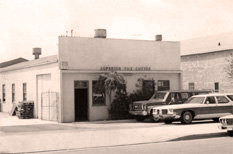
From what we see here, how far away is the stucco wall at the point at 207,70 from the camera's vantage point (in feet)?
120

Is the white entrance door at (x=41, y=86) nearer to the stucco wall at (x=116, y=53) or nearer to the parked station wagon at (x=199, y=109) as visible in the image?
the stucco wall at (x=116, y=53)

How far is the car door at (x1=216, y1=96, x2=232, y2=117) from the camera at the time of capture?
21464 mm

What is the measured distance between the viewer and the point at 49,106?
25922mm

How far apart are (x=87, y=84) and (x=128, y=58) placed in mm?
3494

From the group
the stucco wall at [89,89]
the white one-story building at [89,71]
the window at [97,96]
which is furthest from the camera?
the window at [97,96]

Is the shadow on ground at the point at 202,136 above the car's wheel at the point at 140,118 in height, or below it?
below

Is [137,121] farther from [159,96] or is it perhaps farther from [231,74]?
[231,74]

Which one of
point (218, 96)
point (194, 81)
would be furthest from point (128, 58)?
point (194, 81)

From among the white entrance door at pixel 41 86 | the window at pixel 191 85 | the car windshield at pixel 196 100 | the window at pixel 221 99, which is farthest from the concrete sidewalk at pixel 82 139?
the window at pixel 191 85

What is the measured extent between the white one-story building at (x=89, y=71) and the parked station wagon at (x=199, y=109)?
204 inches

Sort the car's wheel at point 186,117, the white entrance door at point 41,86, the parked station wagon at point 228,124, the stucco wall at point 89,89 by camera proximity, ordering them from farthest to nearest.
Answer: the white entrance door at point 41,86 → the stucco wall at point 89,89 → the car's wheel at point 186,117 → the parked station wagon at point 228,124

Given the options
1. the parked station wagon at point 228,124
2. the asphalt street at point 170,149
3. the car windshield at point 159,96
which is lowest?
the asphalt street at point 170,149

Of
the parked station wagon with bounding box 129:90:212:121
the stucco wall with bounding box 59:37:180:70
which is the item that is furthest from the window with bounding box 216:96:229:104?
the stucco wall with bounding box 59:37:180:70

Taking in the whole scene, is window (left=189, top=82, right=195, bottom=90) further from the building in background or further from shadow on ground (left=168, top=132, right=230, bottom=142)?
shadow on ground (left=168, top=132, right=230, bottom=142)
